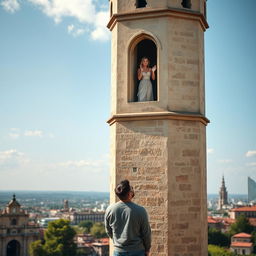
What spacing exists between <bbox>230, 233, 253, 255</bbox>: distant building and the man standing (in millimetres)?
59707

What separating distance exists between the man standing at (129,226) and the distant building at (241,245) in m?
59.7

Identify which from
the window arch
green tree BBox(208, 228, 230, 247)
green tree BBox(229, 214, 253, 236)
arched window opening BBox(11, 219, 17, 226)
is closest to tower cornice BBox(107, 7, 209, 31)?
the window arch

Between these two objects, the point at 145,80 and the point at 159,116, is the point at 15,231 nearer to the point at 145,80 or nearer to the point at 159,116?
the point at 145,80

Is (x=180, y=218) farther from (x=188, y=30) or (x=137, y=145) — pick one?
(x=188, y=30)

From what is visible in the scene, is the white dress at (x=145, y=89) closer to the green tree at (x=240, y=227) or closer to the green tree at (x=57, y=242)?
the green tree at (x=57, y=242)

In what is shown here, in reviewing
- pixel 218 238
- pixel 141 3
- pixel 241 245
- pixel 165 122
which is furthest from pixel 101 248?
pixel 141 3

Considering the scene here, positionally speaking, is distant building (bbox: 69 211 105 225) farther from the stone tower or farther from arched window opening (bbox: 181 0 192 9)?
arched window opening (bbox: 181 0 192 9)

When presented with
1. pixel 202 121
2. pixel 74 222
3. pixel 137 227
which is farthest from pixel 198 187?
pixel 74 222

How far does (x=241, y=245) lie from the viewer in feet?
205

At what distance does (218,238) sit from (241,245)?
481cm

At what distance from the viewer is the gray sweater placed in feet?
14.5

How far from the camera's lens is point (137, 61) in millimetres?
7922

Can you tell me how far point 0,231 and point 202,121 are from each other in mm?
53980

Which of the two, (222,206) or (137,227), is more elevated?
(137,227)
